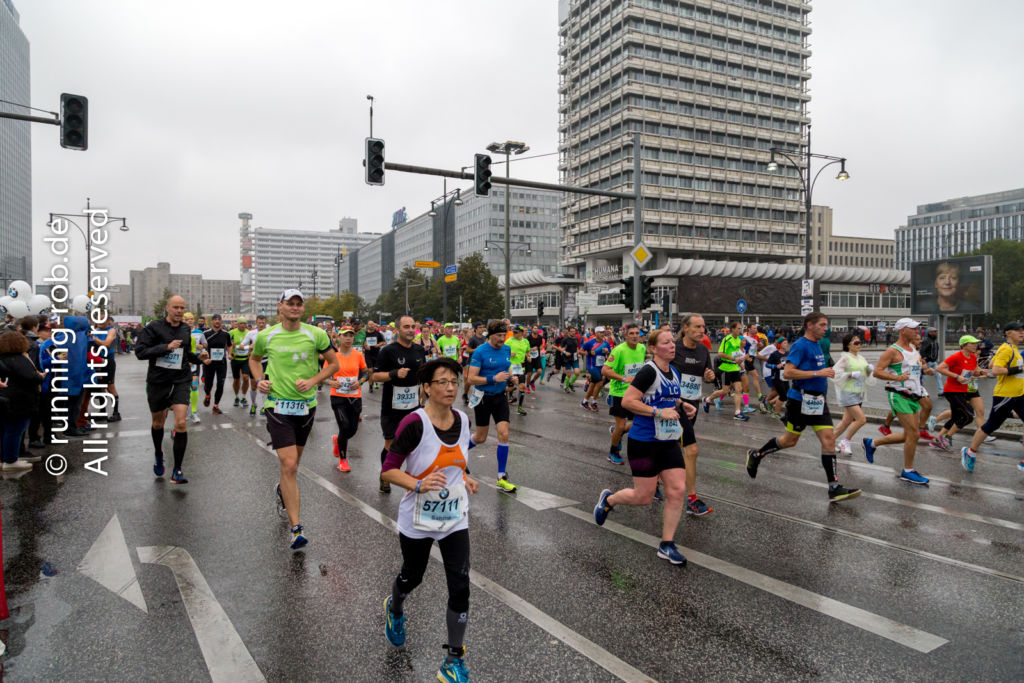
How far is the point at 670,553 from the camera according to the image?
187 inches

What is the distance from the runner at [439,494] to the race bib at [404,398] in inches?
138

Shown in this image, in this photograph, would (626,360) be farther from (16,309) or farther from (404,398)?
(16,309)

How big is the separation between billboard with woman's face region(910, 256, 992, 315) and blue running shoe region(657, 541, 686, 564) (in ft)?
61.8

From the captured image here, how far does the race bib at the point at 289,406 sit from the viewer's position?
5316mm

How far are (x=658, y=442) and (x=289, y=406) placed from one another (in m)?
3.06

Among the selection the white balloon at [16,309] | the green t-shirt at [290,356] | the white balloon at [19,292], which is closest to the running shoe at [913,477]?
the green t-shirt at [290,356]

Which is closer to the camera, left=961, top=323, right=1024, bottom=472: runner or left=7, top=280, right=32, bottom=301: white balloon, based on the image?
left=961, top=323, right=1024, bottom=472: runner

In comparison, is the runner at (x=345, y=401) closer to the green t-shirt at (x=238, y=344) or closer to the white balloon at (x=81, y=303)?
the green t-shirt at (x=238, y=344)

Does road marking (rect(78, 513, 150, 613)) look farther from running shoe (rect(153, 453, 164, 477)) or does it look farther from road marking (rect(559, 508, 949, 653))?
road marking (rect(559, 508, 949, 653))

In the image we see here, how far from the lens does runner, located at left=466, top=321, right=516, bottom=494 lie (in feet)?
22.7

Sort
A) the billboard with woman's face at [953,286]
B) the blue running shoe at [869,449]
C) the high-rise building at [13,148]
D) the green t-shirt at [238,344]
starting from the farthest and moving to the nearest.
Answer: the high-rise building at [13,148]
the billboard with woman's face at [953,286]
the green t-shirt at [238,344]
the blue running shoe at [869,449]

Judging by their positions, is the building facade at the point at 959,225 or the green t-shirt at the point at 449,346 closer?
the green t-shirt at the point at 449,346

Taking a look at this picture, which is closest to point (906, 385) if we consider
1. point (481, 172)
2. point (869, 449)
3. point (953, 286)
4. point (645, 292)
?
point (869, 449)

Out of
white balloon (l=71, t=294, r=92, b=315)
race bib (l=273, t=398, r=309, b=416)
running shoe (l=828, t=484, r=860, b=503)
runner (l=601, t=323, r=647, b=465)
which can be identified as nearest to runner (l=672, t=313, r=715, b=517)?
running shoe (l=828, t=484, r=860, b=503)
